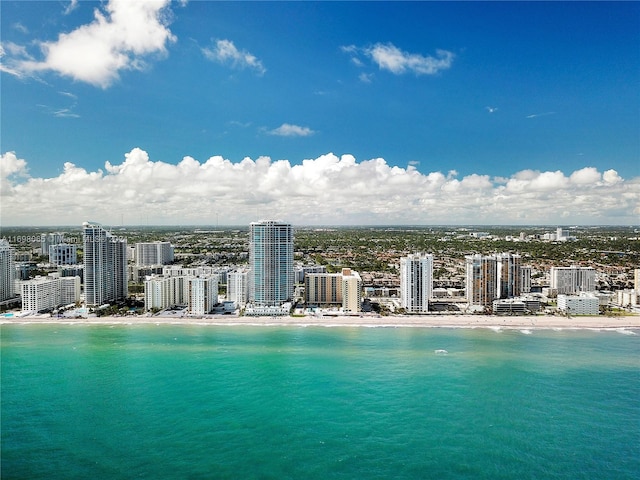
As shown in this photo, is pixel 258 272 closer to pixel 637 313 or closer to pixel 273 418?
pixel 273 418

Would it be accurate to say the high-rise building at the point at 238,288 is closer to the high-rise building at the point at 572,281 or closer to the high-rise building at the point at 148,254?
the high-rise building at the point at 148,254

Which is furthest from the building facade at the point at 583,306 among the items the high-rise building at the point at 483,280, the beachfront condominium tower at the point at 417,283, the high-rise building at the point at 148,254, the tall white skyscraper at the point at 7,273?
the high-rise building at the point at 148,254

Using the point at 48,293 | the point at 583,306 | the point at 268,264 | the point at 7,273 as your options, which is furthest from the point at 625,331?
the point at 7,273

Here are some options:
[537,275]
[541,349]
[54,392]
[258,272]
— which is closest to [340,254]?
[537,275]

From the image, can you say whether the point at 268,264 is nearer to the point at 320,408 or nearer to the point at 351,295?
the point at 351,295

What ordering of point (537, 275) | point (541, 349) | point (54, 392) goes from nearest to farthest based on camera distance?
1. point (54, 392)
2. point (541, 349)
3. point (537, 275)

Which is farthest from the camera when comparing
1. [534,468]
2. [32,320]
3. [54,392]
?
[32,320]
